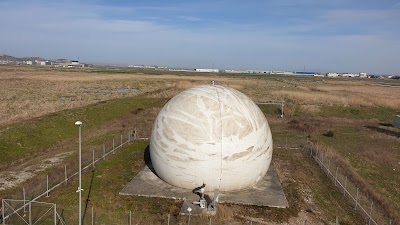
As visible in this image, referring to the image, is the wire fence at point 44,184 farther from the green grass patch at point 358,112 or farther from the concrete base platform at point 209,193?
the green grass patch at point 358,112

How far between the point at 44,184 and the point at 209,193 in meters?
11.5

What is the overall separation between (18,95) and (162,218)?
5912 cm

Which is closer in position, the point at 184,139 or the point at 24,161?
the point at 184,139

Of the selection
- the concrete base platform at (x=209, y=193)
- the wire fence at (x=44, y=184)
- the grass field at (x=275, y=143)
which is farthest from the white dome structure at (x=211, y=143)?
the wire fence at (x=44, y=184)

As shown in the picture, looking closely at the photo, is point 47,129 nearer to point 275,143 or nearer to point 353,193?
point 275,143

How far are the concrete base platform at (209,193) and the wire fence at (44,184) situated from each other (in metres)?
4.95

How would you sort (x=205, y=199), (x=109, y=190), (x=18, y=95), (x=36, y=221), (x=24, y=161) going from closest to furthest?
(x=36, y=221)
(x=205, y=199)
(x=109, y=190)
(x=24, y=161)
(x=18, y=95)

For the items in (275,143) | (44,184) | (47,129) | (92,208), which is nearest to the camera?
(92,208)

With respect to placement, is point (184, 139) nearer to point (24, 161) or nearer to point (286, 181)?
point (286, 181)

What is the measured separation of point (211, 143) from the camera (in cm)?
2089

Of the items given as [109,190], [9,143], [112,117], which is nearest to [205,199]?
[109,190]

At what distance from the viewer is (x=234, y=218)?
19.3m

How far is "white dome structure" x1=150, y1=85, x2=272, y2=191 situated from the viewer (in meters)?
21.0

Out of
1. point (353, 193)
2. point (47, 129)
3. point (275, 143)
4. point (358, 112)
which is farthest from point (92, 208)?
point (358, 112)
